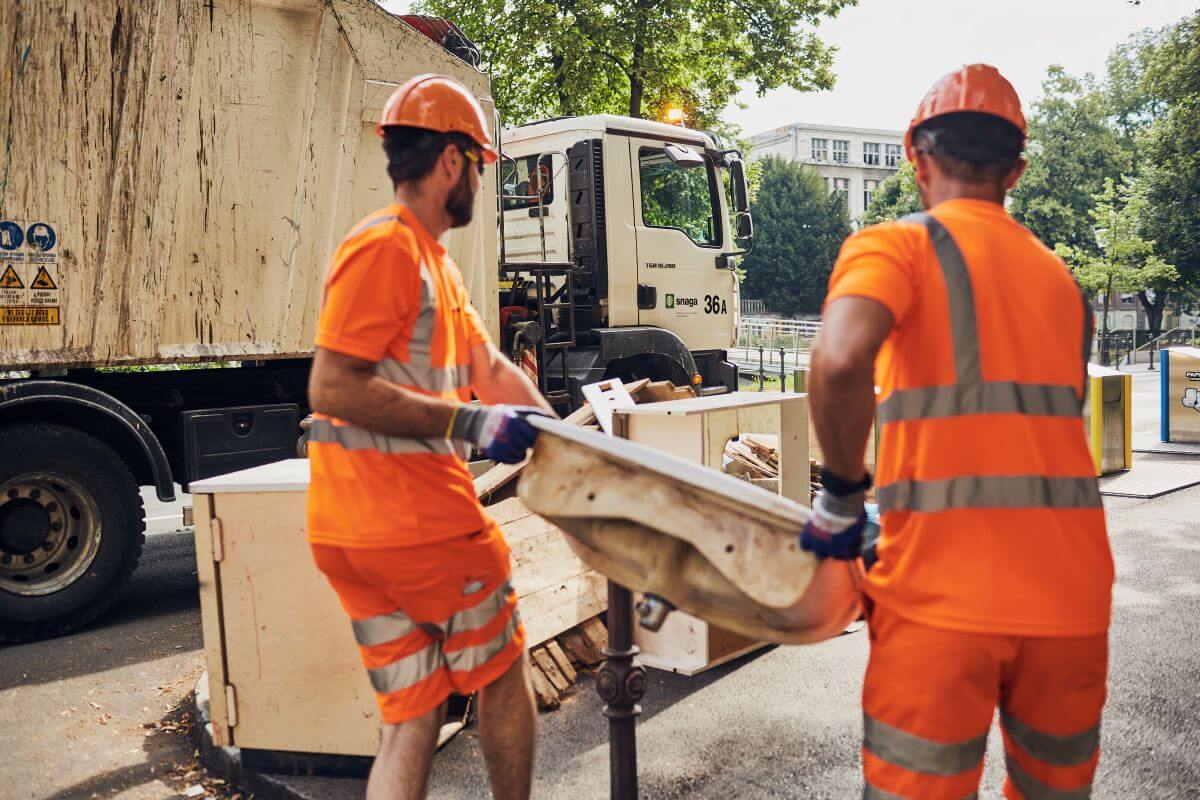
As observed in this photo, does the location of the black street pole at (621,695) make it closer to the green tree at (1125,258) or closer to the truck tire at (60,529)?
the truck tire at (60,529)

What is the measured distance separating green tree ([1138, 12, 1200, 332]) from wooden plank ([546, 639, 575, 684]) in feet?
118

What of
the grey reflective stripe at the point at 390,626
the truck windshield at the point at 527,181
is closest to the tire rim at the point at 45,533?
the grey reflective stripe at the point at 390,626

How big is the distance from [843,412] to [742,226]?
298 inches

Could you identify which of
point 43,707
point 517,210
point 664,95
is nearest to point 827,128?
point 664,95

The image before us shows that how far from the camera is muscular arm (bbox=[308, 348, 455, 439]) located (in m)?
2.28

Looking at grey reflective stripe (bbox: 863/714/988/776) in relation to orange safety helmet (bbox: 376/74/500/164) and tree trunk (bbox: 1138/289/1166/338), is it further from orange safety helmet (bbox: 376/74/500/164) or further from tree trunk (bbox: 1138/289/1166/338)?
tree trunk (bbox: 1138/289/1166/338)

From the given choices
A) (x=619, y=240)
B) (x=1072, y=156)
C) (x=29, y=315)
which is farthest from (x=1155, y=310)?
(x=29, y=315)

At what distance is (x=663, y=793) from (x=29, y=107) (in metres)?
4.61

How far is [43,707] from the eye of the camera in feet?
14.9

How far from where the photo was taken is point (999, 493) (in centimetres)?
189

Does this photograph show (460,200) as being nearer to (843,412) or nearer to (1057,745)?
(843,412)

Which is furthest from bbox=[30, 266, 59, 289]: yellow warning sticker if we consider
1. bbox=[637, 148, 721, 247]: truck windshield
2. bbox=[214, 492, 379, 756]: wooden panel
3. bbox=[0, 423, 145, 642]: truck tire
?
bbox=[637, 148, 721, 247]: truck windshield

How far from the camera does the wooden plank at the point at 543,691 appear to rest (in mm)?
4219

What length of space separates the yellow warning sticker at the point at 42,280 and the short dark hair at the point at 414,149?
384cm
